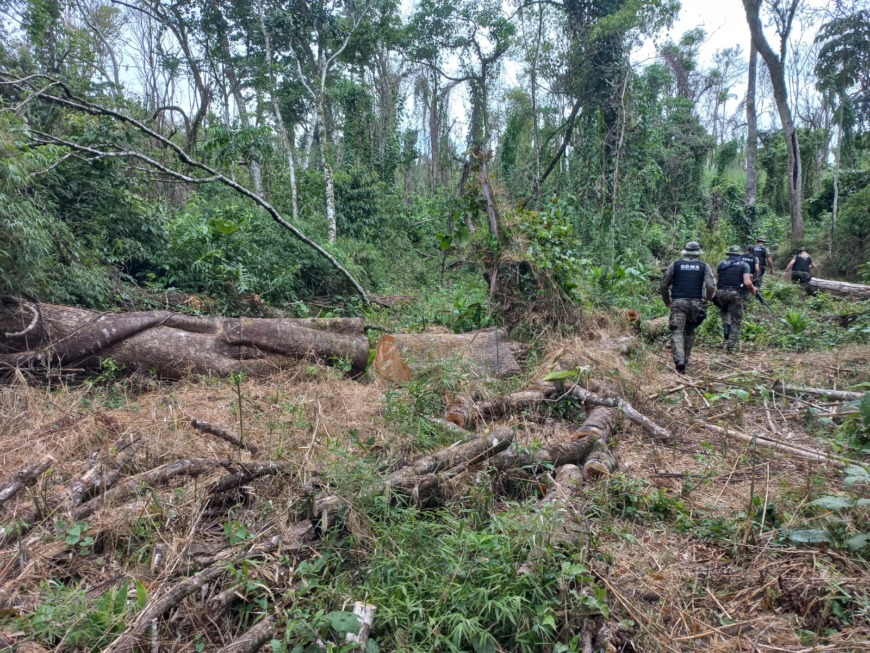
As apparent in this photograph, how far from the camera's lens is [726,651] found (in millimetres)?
1984

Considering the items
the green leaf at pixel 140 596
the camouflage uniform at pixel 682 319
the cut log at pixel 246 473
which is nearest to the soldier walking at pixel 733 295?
the camouflage uniform at pixel 682 319

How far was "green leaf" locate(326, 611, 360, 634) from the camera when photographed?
6.05 ft

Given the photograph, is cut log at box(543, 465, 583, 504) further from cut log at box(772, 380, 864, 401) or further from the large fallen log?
the large fallen log

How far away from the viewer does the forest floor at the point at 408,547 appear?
199 cm

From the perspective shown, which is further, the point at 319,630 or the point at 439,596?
the point at 439,596

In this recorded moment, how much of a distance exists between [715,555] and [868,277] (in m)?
12.7

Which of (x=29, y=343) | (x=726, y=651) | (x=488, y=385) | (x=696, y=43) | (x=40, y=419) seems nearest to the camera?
(x=726, y=651)

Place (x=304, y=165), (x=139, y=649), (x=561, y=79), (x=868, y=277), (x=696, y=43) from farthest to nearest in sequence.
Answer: (x=696, y=43) < (x=304, y=165) < (x=561, y=79) < (x=868, y=277) < (x=139, y=649)

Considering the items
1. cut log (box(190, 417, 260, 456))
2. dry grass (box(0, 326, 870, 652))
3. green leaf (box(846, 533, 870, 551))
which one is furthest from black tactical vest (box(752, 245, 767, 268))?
cut log (box(190, 417, 260, 456))

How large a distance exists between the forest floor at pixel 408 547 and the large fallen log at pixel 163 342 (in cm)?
55

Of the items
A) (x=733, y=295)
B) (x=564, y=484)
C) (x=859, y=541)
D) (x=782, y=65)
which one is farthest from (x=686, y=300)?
(x=782, y=65)

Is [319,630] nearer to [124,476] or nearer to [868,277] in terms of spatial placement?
[124,476]

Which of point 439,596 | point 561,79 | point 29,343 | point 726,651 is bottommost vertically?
point 726,651

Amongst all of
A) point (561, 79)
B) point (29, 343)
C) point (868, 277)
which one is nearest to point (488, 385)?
point (29, 343)
